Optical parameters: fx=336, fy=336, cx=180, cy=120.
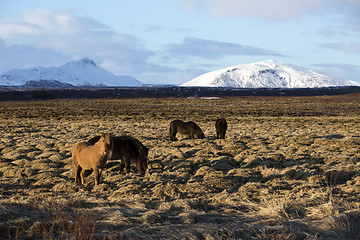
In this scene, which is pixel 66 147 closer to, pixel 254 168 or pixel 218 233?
pixel 254 168

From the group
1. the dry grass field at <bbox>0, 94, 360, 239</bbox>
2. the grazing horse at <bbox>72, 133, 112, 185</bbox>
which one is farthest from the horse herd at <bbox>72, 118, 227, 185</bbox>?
the dry grass field at <bbox>0, 94, 360, 239</bbox>

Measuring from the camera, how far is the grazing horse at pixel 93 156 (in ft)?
27.2

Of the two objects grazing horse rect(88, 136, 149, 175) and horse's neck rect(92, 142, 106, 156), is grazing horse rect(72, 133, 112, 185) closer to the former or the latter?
horse's neck rect(92, 142, 106, 156)

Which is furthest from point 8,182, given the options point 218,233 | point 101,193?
point 218,233

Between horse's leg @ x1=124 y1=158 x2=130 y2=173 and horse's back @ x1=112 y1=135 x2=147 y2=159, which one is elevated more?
horse's back @ x1=112 y1=135 x2=147 y2=159

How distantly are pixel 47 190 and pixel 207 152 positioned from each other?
20.6 ft

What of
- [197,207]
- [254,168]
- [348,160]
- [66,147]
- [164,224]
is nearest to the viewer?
[164,224]

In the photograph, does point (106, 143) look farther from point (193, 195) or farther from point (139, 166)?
point (193, 195)

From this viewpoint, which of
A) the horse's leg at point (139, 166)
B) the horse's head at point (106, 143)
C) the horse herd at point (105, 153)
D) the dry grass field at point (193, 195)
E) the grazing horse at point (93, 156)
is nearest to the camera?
the dry grass field at point (193, 195)

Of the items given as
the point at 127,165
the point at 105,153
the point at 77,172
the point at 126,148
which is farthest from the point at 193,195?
the point at 77,172

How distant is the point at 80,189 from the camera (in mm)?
8672

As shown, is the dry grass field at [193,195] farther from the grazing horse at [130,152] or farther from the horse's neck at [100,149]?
the horse's neck at [100,149]

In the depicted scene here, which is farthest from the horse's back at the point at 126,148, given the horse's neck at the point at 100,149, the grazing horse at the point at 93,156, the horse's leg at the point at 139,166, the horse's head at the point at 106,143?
the horse's head at the point at 106,143

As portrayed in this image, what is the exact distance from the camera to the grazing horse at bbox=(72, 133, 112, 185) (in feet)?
27.2
